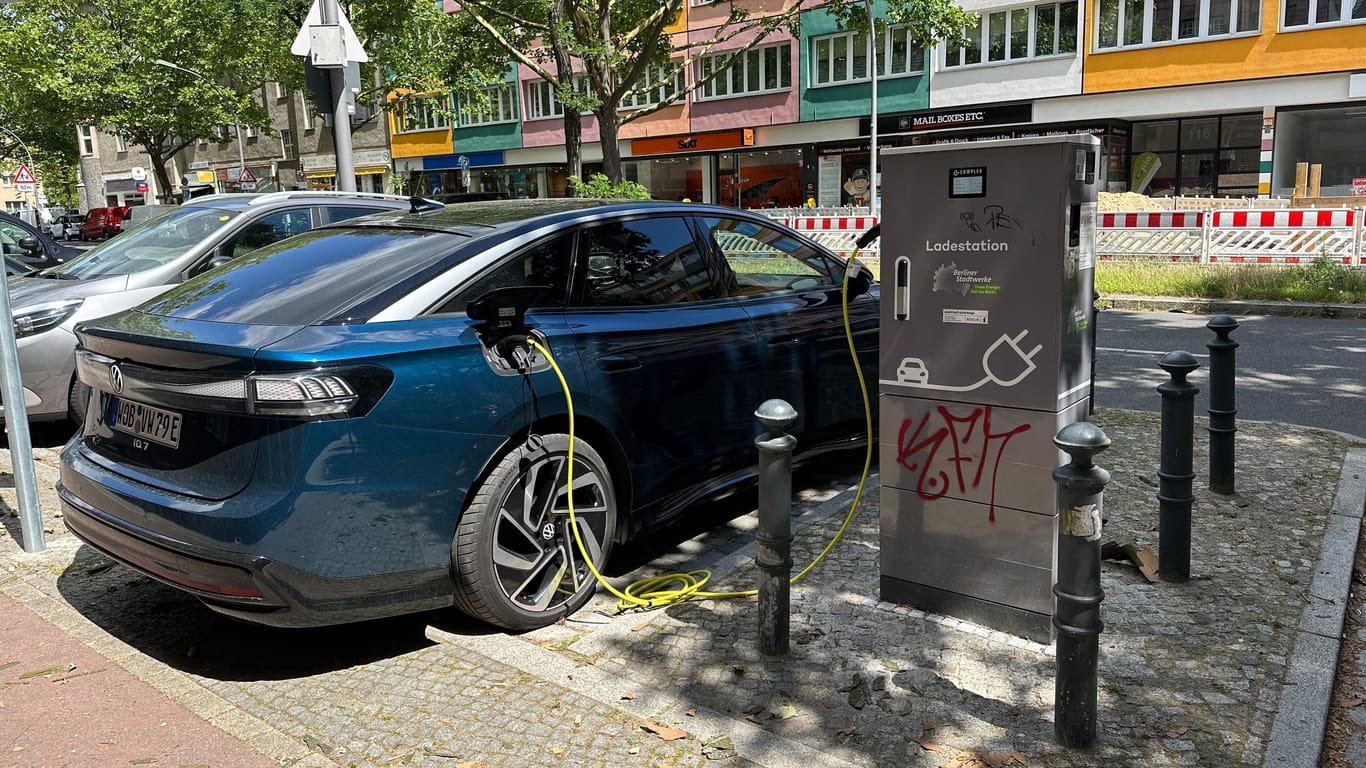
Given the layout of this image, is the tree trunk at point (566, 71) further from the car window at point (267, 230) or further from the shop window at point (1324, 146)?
the shop window at point (1324, 146)

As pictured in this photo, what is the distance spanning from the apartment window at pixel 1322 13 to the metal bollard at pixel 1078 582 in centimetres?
2959

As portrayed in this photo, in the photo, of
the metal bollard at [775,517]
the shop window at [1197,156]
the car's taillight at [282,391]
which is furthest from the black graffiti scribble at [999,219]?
the shop window at [1197,156]

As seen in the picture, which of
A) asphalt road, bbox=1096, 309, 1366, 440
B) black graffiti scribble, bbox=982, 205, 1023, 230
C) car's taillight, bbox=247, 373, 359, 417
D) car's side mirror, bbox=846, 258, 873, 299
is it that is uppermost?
black graffiti scribble, bbox=982, 205, 1023, 230

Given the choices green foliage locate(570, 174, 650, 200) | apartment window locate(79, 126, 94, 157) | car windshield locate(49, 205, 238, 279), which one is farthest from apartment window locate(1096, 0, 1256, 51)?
apartment window locate(79, 126, 94, 157)

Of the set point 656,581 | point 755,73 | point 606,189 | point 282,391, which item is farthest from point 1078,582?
point 755,73

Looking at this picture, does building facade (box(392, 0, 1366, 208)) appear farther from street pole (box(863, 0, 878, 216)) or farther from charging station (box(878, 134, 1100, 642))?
charging station (box(878, 134, 1100, 642))

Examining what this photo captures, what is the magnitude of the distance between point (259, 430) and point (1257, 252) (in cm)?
1703

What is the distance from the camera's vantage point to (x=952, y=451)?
3.71 m

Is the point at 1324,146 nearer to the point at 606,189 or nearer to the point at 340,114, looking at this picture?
the point at 606,189

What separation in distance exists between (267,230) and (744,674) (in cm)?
559

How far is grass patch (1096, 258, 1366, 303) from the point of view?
1336 cm

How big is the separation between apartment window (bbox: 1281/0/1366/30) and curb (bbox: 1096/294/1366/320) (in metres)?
17.6

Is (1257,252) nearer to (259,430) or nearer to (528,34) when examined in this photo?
(528,34)

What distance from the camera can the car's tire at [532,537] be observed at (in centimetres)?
365
